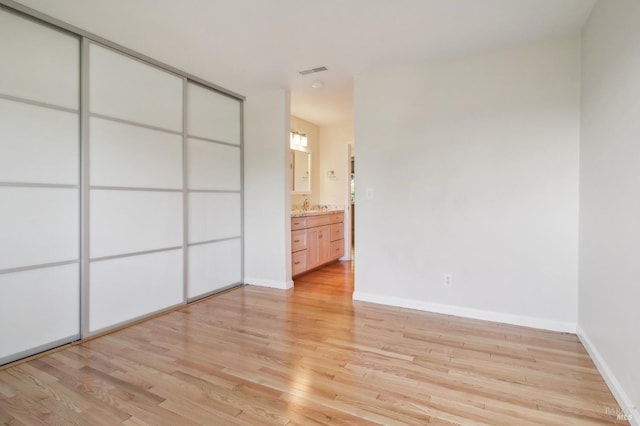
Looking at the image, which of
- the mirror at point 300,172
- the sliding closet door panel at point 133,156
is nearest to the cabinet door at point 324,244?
the mirror at point 300,172

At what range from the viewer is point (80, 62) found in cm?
253

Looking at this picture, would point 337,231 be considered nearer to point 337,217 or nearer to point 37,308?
point 337,217

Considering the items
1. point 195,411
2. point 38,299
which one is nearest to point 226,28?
point 38,299

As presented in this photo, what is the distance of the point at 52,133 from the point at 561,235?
3.96m

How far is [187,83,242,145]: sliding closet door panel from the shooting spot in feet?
11.5

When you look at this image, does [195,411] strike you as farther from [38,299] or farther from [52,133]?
[52,133]

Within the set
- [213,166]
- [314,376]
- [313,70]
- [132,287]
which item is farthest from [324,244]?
[314,376]

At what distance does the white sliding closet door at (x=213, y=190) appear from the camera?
3516 mm

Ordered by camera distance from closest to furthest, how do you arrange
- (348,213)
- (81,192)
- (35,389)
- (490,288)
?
1. (35,389)
2. (81,192)
3. (490,288)
4. (348,213)

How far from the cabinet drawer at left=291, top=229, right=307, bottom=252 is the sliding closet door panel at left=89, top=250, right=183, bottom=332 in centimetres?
146

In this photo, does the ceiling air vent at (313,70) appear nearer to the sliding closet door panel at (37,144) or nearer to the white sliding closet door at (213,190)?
the white sliding closet door at (213,190)

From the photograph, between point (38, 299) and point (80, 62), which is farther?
point (80, 62)

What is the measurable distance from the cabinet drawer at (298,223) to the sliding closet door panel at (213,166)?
0.83 m

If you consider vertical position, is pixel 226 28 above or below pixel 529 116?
above
